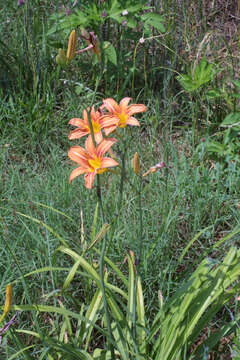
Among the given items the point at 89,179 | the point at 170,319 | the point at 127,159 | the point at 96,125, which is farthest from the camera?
the point at 127,159

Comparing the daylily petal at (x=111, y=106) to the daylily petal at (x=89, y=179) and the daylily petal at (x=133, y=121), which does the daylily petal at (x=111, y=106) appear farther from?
the daylily petal at (x=89, y=179)

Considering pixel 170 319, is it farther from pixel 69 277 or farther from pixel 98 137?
pixel 98 137

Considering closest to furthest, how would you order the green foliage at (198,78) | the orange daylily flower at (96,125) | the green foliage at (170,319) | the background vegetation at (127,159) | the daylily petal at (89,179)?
the daylily petal at (89,179) < the orange daylily flower at (96,125) < the green foliage at (170,319) < the background vegetation at (127,159) < the green foliage at (198,78)

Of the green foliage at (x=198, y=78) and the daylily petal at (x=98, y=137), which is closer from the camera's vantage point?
the daylily petal at (x=98, y=137)

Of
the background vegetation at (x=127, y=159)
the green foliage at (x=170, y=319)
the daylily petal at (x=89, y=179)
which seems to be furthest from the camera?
the background vegetation at (x=127, y=159)

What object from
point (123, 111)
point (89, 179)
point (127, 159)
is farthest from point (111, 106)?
point (127, 159)

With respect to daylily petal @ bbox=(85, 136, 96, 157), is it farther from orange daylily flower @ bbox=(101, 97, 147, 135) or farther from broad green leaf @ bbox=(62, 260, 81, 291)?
broad green leaf @ bbox=(62, 260, 81, 291)

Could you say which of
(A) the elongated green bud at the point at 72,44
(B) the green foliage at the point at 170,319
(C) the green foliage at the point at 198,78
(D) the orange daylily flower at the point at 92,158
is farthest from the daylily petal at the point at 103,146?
(C) the green foliage at the point at 198,78

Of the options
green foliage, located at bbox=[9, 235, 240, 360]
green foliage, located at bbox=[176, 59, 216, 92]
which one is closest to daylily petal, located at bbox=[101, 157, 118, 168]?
green foliage, located at bbox=[9, 235, 240, 360]

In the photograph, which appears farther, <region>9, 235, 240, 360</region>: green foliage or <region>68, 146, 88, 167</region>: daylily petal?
<region>9, 235, 240, 360</region>: green foliage

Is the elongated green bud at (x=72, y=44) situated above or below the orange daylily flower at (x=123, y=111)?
above

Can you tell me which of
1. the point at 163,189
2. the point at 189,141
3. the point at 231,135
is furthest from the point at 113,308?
the point at 189,141

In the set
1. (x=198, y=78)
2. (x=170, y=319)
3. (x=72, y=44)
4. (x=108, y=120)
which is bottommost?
(x=170, y=319)

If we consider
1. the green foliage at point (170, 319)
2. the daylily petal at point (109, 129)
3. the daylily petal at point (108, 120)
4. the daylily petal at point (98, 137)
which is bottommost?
the green foliage at point (170, 319)
